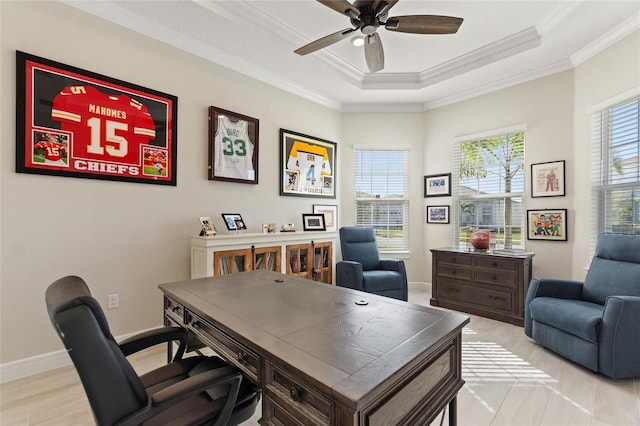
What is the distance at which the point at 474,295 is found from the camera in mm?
3766

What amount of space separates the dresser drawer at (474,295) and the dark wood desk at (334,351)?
268 cm

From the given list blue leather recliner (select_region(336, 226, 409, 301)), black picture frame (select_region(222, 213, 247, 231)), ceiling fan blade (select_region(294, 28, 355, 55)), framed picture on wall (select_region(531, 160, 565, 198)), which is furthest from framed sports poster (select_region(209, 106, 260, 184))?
framed picture on wall (select_region(531, 160, 565, 198))

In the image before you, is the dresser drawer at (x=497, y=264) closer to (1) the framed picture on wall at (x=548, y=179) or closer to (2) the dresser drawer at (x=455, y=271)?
(2) the dresser drawer at (x=455, y=271)

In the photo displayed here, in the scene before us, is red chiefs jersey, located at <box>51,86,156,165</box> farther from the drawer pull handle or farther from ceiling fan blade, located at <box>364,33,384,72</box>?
the drawer pull handle

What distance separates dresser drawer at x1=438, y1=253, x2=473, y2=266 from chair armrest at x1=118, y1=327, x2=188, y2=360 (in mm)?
3421

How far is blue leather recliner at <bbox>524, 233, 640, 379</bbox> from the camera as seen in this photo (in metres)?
2.19

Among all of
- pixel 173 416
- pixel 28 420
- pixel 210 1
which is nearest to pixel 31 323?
pixel 28 420

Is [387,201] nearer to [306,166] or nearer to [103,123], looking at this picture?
[306,166]

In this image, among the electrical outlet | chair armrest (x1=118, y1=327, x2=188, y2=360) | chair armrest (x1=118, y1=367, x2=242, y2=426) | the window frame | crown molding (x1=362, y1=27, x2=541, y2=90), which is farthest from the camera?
the window frame

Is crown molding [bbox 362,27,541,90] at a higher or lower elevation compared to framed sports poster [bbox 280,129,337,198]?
higher

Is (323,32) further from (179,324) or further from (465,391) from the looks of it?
(465,391)

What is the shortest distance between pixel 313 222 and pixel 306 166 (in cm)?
84

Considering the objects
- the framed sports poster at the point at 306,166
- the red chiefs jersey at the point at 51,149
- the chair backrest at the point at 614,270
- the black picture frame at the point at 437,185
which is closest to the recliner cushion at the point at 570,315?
the chair backrest at the point at 614,270

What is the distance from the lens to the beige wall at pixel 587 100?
295cm
